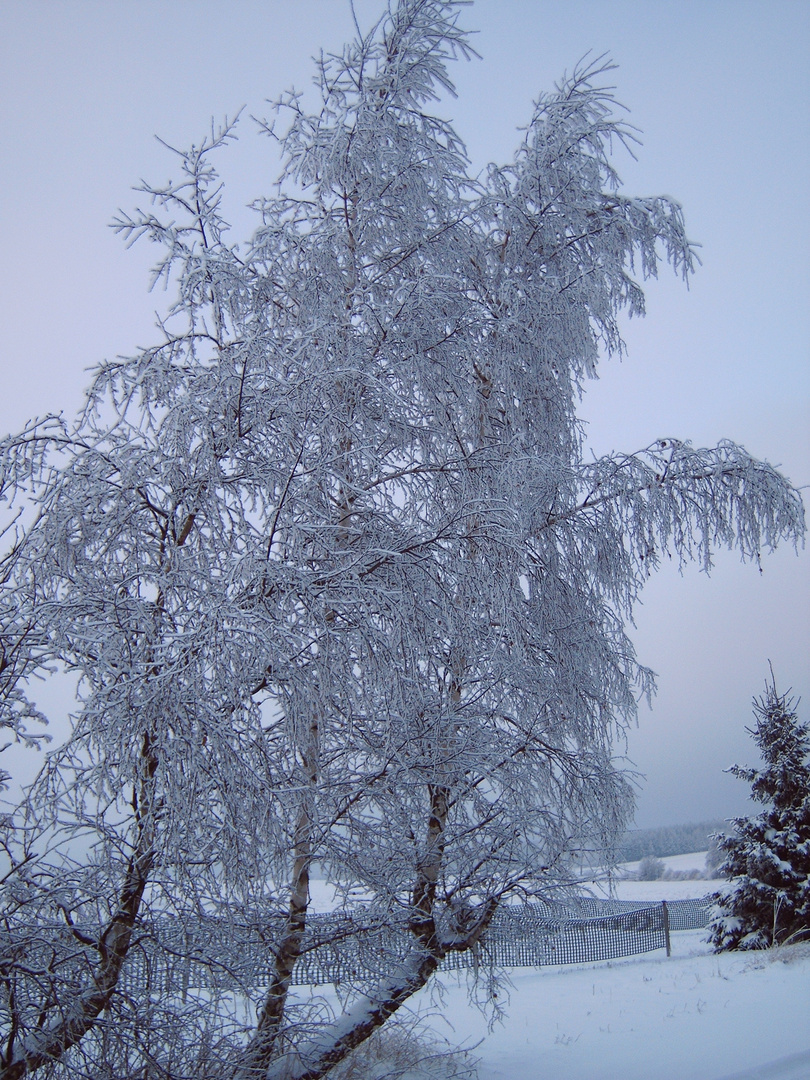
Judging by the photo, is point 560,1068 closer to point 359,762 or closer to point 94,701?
point 359,762

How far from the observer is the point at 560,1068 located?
5473 mm

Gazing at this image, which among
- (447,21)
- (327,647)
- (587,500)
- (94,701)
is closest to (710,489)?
(587,500)

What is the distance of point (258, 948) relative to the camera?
10.9 ft

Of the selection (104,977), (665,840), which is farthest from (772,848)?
(104,977)

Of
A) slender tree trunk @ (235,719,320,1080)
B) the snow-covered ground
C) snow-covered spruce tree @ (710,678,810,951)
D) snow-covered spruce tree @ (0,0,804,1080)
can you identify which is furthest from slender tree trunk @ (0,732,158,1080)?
snow-covered spruce tree @ (710,678,810,951)

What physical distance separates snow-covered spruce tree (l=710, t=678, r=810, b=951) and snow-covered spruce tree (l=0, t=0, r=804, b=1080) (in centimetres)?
807

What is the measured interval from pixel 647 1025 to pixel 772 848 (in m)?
6.39

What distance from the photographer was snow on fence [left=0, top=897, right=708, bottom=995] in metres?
2.70

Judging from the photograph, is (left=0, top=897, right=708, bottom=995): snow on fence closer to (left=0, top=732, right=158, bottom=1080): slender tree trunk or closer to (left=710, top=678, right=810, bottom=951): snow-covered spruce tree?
(left=0, top=732, right=158, bottom=1080): slender tree trunk

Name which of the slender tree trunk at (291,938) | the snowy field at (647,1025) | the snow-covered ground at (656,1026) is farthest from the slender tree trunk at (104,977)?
the snow-covered ground at (656,1026)

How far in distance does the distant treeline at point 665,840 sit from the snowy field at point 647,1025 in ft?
0.62

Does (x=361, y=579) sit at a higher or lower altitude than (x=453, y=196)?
lower

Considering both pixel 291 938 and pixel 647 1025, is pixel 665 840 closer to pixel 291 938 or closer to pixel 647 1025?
pixel 647 1025

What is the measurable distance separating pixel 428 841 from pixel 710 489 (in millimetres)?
2708
